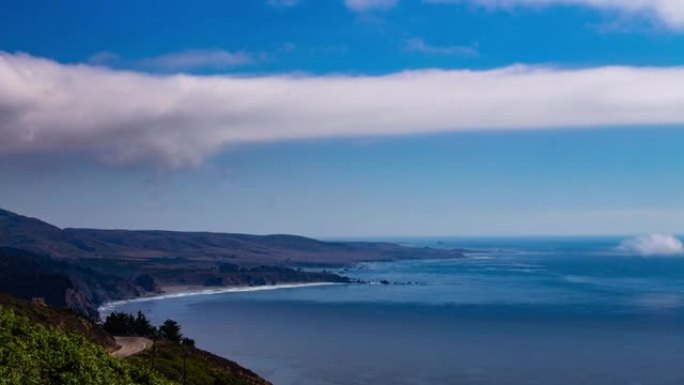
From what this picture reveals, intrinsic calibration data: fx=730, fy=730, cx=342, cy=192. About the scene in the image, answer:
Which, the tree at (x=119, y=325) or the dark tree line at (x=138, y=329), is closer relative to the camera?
the dark tree line at (x=138, y=329)

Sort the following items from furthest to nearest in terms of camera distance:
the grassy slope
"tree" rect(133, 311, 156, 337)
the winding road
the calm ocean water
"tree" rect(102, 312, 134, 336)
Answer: the calm ocean water, "tree" rect(102, 312, 134, 336), "tree" rect(133, 311, 156, 337), the winding road, the grassy slope

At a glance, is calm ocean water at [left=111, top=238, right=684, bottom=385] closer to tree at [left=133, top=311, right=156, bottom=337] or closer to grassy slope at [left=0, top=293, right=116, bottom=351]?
tree at [left=133, top=311, right=156, bottom=337]

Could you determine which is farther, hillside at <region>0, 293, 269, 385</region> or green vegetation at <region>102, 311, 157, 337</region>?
green vegetation at <region>102, 311, 157, 337</region>

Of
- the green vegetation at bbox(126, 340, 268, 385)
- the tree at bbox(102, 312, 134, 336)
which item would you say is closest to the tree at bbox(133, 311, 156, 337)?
the tree at bbox(102, 312, 134, 336)

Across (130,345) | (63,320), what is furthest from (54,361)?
(130,345)

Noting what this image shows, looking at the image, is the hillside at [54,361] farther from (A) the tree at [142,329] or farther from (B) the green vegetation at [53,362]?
(A) the tree at [142,329]

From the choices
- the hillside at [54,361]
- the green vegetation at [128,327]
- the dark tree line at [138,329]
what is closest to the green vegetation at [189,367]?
the dark tree line at [138,329]
